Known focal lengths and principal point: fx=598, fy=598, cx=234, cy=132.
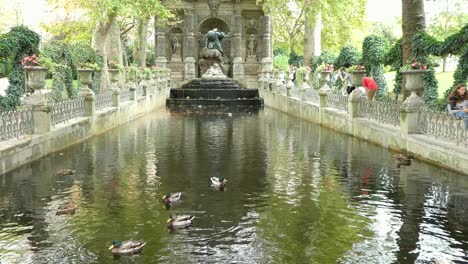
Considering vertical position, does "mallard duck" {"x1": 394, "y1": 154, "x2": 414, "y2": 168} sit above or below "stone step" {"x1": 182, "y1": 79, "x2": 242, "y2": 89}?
below

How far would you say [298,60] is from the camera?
1713 inches

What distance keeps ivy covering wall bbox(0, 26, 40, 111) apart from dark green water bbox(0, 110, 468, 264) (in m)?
2.86

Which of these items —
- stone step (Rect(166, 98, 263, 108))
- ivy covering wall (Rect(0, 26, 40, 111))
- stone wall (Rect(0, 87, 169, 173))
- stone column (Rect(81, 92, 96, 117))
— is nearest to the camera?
stone wall (Rect(0, 87, 169, 173))

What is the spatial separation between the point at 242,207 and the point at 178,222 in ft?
4.63

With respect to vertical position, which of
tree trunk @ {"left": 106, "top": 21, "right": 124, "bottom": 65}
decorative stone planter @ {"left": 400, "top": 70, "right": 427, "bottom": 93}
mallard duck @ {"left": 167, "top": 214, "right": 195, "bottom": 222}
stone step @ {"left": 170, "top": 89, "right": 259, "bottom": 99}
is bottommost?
mallard duck @ {"left": 167, "top": 214, "right": 195, "bottom": 222}

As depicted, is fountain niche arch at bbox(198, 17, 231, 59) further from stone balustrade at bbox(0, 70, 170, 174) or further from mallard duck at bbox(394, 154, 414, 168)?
mallard duck at bbox(394, 154, 414, 168)

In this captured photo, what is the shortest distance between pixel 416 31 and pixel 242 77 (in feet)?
75.5

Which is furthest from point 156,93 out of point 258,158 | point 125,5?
point 258,158

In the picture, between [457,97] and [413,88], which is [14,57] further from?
[457,97]

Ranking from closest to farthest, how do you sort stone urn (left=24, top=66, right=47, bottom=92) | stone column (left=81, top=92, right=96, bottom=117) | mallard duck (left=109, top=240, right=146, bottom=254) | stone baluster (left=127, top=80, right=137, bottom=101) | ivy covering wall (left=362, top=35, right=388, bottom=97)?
mallard duck (left=109, top=240, right=146, bottom=254) < stone urn (left=24, top=66, right=47, bottom=92) < stone column (left=81, top=92, right=96, bottom=117) < ivy covering wall (left=362, top=35, right=388, bottom=97) < stone baluster (left=127, top=80, right=137, bottom=101)

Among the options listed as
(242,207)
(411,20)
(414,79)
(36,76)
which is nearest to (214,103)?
(411,20)

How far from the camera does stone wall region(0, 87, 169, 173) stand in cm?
1153

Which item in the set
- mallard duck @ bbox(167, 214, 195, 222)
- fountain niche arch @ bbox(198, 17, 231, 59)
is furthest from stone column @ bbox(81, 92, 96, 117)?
fountain niche arch @ bbox(198, 17, 231, 59)

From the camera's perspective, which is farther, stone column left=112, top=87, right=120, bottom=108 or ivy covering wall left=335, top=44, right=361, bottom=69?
ivy covering wall left=335, top=44, right=361, bottom=69
